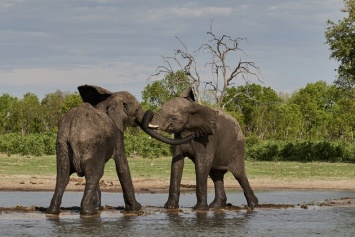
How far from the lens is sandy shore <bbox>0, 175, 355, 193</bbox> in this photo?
28453 millimetres

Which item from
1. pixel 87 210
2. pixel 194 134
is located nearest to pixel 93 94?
pixel 194 134

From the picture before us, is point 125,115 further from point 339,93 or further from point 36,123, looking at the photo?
point 36,123

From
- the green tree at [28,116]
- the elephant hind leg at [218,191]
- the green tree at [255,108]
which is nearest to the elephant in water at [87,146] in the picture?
the elephant hind leg at [218,191]

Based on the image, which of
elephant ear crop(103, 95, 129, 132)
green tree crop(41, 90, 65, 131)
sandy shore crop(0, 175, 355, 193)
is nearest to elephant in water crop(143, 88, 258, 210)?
elephant ear crop(103, 95, 129, 132)

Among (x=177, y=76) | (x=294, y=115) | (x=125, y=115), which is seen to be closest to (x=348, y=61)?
(x=177, y=76)

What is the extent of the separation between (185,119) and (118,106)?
1635mm

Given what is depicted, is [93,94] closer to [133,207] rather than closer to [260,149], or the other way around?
[133,207]

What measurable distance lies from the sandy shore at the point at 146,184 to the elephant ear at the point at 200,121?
9715 mm

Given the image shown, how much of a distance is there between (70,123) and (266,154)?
4236 cm

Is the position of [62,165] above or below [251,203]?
above

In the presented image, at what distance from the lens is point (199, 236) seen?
47.7 feet

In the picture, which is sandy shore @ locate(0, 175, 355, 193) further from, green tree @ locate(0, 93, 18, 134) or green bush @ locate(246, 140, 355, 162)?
green tree @ locate(0, 93, 18, 134)

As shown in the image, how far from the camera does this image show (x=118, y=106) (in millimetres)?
17641

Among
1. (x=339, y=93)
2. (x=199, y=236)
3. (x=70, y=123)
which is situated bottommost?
(x=199, y=236)
